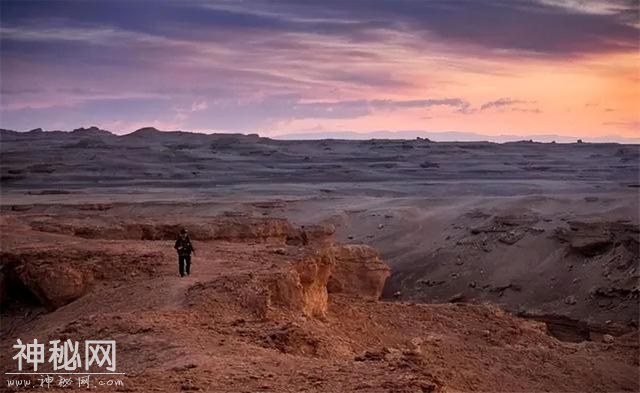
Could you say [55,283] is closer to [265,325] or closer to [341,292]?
[265,325]

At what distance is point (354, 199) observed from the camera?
47.0 metres

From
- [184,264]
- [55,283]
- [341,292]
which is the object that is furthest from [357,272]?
[55,283]

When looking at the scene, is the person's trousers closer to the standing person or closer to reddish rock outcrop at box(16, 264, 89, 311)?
the standing person

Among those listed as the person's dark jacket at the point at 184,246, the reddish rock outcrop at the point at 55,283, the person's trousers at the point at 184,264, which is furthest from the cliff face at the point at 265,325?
the person's dark jacket at the point at 184,246

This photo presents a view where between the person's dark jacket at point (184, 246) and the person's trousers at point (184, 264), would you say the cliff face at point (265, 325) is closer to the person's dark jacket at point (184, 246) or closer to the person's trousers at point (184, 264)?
the person's trousers at point (184, 264)

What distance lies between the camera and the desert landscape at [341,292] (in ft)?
26.4

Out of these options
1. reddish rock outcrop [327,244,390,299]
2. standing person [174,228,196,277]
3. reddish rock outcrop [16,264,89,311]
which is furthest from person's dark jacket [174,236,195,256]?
reddish rock outcrop [327,244,390,299]

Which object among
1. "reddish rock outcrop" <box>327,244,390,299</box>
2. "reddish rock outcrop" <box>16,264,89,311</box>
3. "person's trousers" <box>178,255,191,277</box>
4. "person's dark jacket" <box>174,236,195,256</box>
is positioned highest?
"person's dark jacket" <box>174,236,195,256</box>

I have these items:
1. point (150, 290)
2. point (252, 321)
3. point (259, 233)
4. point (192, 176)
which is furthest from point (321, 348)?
point (192, 176)

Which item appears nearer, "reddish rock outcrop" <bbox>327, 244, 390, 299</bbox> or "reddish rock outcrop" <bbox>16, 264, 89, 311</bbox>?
"reddish rock outcrop" <bbox>16, 264, 89, 311</bbox>

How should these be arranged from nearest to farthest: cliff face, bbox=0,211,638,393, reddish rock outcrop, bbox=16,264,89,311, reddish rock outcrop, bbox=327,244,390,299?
cliff face, bbox=0,211,638,393 → reddish rock outcrop, bbox=16,264,89,311 → reddish rock outcrop, bbox=327,244,390,299

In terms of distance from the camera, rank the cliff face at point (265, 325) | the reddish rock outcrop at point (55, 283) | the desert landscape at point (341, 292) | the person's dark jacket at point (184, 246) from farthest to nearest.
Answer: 1. the reddish rock outcrop at point (55, 283)
2. the person's dark jacket at point (184, 246)
3. the desert landscape at point (341, 292)
4. the cliff face at point (265, 325)

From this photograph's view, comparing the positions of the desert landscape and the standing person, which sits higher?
the standing person

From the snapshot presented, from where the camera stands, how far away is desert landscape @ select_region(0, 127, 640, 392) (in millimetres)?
8055
